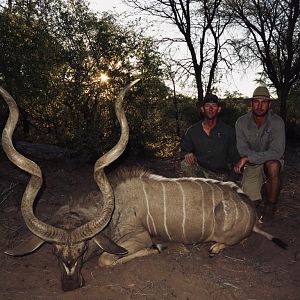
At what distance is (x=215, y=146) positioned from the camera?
12.4 feet

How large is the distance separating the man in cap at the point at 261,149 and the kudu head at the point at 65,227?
1522mm

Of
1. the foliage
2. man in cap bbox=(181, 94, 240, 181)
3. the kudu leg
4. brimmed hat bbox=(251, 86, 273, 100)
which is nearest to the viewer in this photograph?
the kudu leg

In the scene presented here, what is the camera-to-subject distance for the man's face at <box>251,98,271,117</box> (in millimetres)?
3712

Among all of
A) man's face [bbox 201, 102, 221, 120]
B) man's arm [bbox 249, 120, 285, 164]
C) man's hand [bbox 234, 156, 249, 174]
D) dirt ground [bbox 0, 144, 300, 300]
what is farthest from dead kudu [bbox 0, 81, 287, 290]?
man's face [bbox 201, 102, 221, 120]

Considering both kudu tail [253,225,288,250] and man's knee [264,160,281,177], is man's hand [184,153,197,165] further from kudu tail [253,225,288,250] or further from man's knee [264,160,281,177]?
kudu tail [253,225,288,250]

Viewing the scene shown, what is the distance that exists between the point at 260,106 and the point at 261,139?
33cm

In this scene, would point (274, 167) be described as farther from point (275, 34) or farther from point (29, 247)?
point (275, 34)

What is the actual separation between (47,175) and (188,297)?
126 inches

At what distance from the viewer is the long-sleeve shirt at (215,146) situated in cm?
378

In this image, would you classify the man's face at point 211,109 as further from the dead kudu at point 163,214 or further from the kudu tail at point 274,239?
the kudu tail at point 274,239

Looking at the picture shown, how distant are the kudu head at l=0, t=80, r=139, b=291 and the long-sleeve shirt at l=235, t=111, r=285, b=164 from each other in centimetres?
165

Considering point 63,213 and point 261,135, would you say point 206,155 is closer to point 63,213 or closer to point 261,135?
point 261,135

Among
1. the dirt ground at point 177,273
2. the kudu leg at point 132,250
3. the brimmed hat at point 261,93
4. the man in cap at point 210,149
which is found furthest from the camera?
the man in cap at point 210,149

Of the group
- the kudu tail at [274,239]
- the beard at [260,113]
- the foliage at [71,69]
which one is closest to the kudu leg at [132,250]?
the kudu tail at [274,239]
